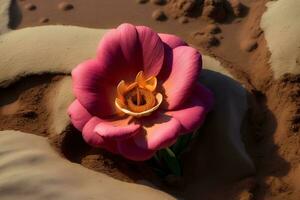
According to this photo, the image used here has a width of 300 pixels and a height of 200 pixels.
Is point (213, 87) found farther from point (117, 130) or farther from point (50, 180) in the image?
point (50, 180)

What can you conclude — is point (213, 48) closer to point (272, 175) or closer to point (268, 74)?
point (268, 74)

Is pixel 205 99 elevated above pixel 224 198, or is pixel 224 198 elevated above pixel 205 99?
pixel 205 99

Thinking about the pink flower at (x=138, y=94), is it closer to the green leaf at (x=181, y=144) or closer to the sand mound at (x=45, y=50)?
the green leaf at (x=181, y=144)

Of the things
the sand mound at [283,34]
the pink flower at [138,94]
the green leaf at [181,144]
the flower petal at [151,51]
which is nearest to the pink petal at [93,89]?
the pink flower at [138,94]

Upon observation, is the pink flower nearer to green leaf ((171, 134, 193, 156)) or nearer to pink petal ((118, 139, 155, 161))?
pink petal ((118, 139, 155, 161))

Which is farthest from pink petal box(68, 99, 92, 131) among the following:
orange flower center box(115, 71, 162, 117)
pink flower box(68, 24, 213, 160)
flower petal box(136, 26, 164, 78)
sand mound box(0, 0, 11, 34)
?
sand mound box(0, 0, 11, 34)

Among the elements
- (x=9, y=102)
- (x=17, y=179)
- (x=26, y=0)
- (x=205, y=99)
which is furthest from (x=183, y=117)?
(x=26, y=0)
